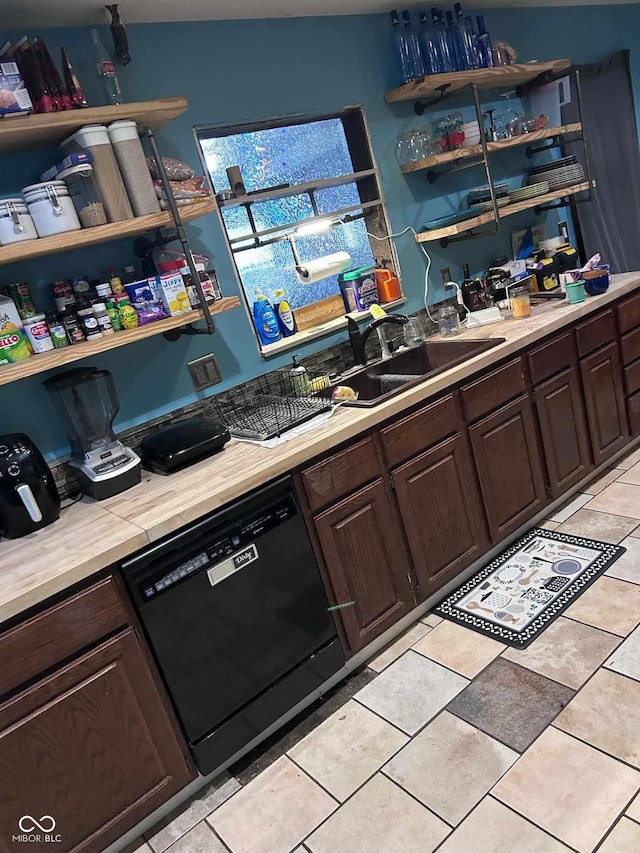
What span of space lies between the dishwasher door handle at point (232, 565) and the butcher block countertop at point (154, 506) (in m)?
0.17

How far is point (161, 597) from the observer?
1685 mm

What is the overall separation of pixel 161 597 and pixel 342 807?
0.76 m

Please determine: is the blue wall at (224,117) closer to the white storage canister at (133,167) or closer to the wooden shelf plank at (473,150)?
the wooden shelf plank at (473,150)

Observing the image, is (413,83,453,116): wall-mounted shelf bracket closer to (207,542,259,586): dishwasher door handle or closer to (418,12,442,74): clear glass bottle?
(418,12,442,74): clear glass bottle

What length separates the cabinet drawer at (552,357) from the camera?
8.54 feet

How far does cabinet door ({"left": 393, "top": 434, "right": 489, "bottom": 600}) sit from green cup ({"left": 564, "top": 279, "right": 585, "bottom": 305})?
100cm

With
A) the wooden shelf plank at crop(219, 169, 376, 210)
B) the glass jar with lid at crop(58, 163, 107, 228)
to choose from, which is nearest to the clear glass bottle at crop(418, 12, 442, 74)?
the wooden shelf plank at crop(219, 169, 376, 210)

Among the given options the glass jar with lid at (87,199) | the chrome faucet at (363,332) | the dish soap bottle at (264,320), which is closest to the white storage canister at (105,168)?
the glass jar with lid at (87,199)

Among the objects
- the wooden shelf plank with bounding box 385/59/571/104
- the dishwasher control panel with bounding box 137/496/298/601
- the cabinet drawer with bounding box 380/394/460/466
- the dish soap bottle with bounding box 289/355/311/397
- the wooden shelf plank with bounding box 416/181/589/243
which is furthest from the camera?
the wooden shelf plank with bounding box 416/181/589/243

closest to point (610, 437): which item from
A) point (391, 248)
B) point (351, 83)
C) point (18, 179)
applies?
point (391, 248)

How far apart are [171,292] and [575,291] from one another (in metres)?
1.83

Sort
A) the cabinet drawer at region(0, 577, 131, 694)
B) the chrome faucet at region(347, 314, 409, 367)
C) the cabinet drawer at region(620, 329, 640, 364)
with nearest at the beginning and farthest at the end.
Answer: the cabinet drawer at region(0, 577, 131, 694) → the chrome faucet at region(347, 314, 409, 367) → the cabinet drawer at region(620, 329, 640, 364)

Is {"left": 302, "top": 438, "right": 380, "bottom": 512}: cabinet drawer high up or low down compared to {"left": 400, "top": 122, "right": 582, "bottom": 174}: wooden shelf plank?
down

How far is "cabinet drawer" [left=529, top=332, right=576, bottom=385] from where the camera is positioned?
2602 mm
